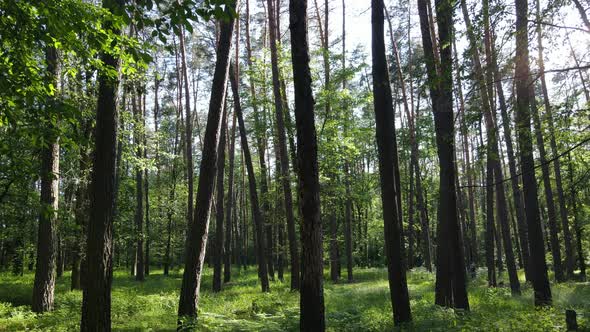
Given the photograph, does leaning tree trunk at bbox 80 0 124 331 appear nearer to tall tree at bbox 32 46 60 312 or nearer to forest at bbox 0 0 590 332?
forest at bbox 0 0 590 332

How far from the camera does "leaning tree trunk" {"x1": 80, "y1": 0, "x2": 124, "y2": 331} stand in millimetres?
6648

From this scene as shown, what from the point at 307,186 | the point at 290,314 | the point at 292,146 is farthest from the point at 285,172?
the point at 307,186

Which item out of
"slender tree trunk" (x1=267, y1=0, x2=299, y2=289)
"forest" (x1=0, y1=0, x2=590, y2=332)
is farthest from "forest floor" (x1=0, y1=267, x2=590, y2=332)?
"slender tree trunk" (x1=267, y1=0, x2=299, y2=289)

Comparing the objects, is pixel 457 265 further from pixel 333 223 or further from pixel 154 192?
pixel 154 192

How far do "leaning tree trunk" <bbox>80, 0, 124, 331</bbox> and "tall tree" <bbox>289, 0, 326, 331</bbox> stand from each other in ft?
9.89

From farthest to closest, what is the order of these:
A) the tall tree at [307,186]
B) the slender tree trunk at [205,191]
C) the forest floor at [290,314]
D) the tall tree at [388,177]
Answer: the slender tree trunk at [205,191], the tall tree at [388,177], the forest floor at [290,314], the tall tree at [307,186]

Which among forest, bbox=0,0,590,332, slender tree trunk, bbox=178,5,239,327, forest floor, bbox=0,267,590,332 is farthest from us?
slender tree trunk, bbox=178,5,239,327

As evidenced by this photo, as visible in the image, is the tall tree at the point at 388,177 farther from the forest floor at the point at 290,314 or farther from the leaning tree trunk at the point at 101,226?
the leaning tree trunk at the point at 101,226

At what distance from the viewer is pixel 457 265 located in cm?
933

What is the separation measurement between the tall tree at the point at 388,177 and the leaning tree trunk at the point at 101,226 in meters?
4.99

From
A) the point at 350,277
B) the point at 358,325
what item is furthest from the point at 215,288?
the point at 358,325

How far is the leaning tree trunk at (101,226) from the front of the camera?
6.65 m

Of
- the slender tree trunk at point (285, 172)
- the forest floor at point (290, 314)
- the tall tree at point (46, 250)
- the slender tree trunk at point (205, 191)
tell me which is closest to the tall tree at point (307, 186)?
the forest floor at point (290, 314)

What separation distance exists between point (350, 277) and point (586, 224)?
47.1ft
